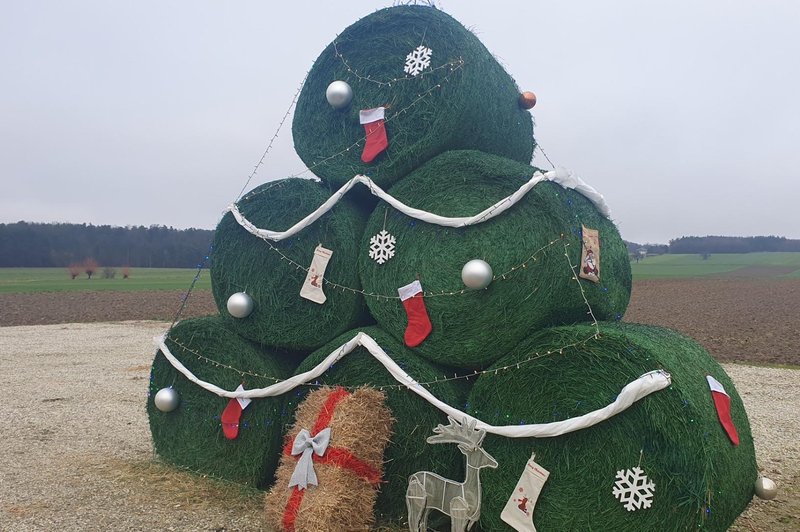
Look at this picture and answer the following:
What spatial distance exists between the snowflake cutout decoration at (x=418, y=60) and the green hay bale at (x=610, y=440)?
2.26 metres

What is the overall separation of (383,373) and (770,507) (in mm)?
3385

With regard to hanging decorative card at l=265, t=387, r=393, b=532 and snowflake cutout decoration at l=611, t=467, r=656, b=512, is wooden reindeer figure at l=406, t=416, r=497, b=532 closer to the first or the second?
hanging decorative card at l=265, t=387, r=393, b=532

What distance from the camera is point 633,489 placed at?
3451mm

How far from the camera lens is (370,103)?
4.96 meters

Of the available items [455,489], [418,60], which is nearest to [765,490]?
[455,489]

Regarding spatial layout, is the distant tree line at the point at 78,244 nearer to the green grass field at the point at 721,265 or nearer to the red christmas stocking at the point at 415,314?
the green grass field at the point at 721,265

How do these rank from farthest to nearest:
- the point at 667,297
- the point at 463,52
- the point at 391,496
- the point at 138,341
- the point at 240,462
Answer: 1. the point at 667,297
2. the point at 138,341
3. the point at 240,462
4. the point at 463,52
5. the point at 391,496

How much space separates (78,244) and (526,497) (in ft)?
181

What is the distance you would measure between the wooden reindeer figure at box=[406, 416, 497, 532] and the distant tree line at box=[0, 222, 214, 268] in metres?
47.9

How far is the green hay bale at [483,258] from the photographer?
4.07m

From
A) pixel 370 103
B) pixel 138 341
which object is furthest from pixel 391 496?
pixel 138 341

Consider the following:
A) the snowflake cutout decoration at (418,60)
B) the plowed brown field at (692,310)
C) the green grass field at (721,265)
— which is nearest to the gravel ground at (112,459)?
the snowflake cutout decoration at (418,60)

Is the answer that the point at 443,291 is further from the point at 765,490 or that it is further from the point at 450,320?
the point at 765,490

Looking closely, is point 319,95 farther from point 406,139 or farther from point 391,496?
point 391,496
